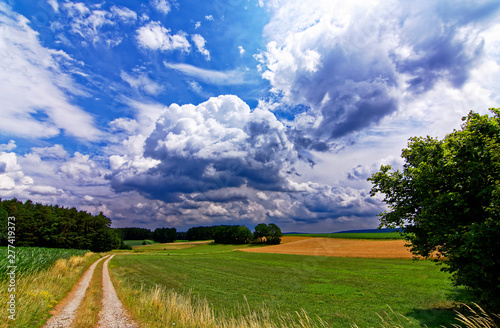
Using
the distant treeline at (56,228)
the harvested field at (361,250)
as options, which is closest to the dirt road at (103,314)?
the harvested field at (361,250)

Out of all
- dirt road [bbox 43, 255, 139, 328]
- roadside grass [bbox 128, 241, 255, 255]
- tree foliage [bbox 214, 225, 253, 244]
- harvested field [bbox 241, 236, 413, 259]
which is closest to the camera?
dirt road [bbox 43, 255, 139, 328]

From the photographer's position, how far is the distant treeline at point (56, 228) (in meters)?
84.7

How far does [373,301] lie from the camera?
67.2ft

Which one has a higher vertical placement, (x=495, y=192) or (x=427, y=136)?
(x=427, y=136)

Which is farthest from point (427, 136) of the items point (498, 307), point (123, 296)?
point (123, 296)

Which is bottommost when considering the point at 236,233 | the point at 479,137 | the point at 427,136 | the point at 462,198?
the point at 236,233

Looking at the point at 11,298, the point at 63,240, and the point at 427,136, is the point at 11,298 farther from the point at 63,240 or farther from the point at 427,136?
the point at 63,240

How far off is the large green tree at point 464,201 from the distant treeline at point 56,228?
108871 mm

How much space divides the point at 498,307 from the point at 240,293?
1918 cm

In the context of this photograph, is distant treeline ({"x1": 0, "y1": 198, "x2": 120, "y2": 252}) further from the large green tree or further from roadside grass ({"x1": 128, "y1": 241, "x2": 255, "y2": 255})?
the large green tree

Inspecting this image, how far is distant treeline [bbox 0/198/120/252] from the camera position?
84688 millimetres

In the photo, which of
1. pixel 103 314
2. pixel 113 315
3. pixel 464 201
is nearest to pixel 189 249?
pixel 103 314

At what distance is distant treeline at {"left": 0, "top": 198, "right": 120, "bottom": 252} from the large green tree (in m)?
109

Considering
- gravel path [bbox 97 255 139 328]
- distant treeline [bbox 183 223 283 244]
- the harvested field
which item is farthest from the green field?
distant treeline [bbox 183 223 283 244]
